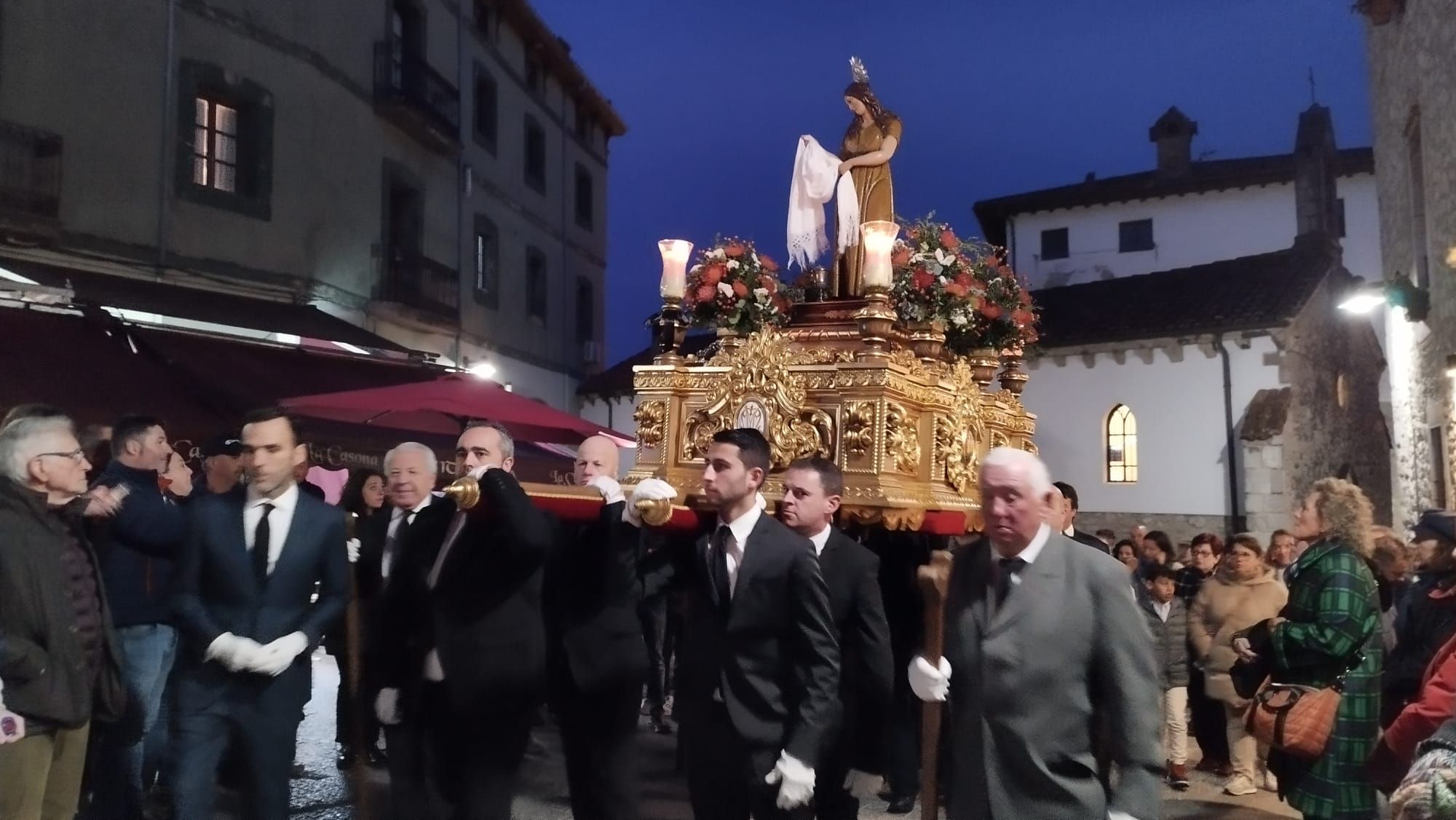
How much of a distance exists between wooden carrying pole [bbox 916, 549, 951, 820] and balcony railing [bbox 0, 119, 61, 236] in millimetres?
10128

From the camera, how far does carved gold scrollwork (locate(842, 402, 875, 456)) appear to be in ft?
18.6

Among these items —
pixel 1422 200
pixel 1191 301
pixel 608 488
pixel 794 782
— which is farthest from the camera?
pixel 1191 301

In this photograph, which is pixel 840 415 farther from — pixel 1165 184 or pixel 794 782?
pixel 1165 184

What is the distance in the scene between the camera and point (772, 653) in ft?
12.2

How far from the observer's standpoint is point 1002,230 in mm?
29172

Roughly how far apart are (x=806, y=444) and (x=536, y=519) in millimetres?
2151

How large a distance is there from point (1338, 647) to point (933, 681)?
80.8 inches

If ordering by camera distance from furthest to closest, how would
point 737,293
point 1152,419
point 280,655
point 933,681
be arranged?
point 1152,419 < point 737,293 < point 280,655 < point 933,681

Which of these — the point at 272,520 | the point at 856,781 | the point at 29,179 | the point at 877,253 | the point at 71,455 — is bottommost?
the point at 856,781

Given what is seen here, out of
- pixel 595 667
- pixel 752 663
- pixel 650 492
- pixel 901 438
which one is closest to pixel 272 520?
pixel 595 667

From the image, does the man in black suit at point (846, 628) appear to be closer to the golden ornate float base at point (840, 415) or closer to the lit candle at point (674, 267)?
the golden ornate float base at point (840, 415)

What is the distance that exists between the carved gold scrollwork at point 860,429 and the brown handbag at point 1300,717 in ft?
7.02

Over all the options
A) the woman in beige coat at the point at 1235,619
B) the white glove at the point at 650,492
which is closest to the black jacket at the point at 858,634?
the white glove at the point at 650,492

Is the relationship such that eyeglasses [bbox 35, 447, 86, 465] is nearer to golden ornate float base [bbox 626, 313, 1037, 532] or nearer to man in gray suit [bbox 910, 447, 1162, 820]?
golden ornate float base [bbox 626, 313, 1037, 532]
